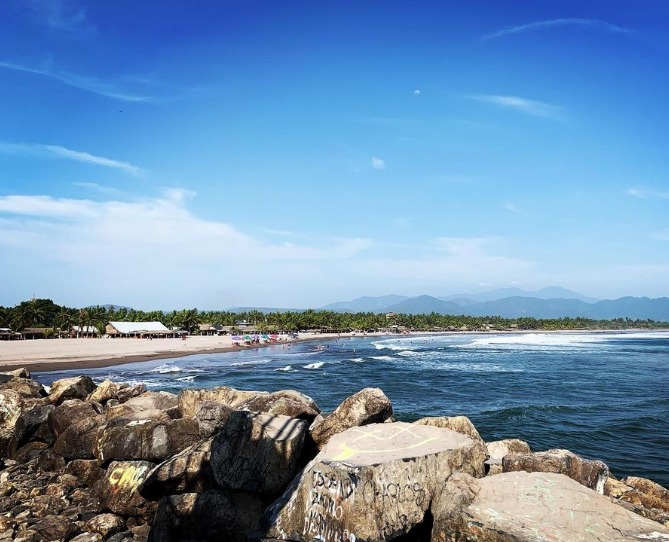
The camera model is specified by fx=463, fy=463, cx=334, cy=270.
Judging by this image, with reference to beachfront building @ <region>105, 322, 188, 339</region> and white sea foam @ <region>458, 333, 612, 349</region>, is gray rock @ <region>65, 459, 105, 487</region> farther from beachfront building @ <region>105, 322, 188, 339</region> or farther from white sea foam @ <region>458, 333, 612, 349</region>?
beachfront building @ <region>105, 322, 188, 339</region>

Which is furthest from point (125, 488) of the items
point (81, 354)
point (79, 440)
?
point (81, 354)

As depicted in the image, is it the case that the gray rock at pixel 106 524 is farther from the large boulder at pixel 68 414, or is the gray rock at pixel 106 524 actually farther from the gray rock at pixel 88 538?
the large boulder at pixel 68 414

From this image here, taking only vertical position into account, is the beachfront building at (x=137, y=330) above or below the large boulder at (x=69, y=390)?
below

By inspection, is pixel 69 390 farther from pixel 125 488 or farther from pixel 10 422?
pixel 125 488

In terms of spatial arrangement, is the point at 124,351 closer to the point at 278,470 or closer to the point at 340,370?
the point at 340,370

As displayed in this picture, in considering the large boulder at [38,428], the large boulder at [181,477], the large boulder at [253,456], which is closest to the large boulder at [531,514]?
the large boulder at [253,456]

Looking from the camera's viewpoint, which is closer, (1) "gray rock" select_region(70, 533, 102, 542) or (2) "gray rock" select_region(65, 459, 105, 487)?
(1) "gray rock" select_region(70, 533, 102, 542)

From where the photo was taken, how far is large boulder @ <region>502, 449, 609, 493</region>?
926cm

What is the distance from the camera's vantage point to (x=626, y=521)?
6691 millimetres

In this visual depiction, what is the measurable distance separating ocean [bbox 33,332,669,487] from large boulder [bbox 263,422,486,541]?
1144 centimetres

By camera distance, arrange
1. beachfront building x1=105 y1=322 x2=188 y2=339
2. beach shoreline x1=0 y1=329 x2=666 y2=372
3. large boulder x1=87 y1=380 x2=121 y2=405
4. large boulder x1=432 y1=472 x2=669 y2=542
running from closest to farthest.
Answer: large boulder x1=432 y1=472 x2=669 y2=542 < large boulder x1=87 y1=380 x2=121 y2=405 < beach shoreline x1=0 y1=329 x2=666 y2=372 < beachfront building x1=105 y1=322 x2=188 y2=339

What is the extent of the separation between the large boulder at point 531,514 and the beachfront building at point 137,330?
10602 centimetres

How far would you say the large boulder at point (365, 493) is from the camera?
7.62 m

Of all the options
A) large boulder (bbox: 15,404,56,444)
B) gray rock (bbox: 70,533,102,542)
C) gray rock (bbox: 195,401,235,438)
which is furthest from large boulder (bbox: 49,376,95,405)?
gray rock (bbox: 70,533,102,542)
